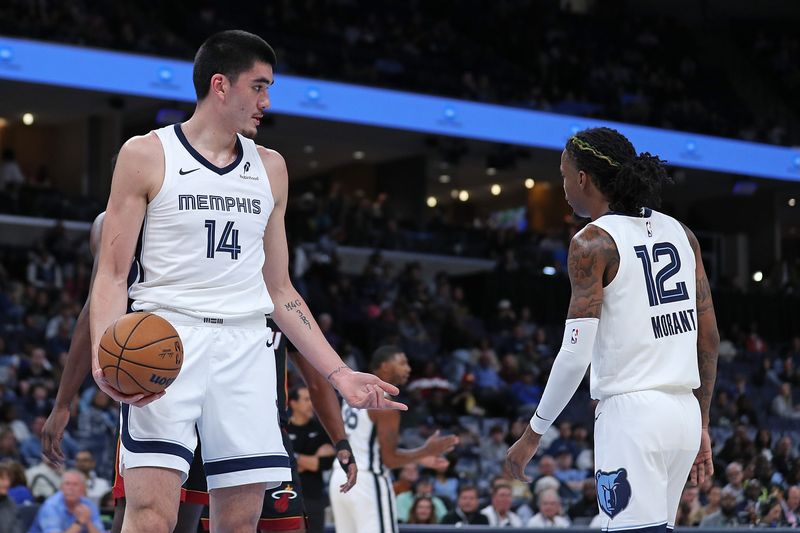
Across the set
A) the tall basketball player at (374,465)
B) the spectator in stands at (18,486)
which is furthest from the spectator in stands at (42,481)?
the tall basketball player at (374,465)

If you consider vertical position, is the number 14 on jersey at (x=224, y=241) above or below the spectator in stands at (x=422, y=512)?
above

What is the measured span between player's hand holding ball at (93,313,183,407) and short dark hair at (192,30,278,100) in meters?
0.88

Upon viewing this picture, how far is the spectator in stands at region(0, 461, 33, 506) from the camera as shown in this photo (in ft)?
32.9

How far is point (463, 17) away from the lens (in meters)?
29.2

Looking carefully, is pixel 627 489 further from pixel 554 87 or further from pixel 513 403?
pixel 554 87

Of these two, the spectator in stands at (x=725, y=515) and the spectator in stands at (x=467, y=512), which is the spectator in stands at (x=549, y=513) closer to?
the spectator in stands at (x=467, y=512)

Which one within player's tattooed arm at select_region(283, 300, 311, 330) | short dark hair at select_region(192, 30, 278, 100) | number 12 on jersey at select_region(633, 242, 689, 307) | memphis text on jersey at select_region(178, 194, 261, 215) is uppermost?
short dark hair at select_region(192, 30, 278, 100)

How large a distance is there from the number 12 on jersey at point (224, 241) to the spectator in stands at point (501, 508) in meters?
7.32

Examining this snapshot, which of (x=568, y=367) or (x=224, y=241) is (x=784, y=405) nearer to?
(x=568, y=367)

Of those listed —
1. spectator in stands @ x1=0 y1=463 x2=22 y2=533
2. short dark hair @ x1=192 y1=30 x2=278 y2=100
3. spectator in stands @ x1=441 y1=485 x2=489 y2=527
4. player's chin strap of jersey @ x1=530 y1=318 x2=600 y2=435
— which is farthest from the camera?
spectator in stands @ x1=441 y1=485 x2=489 y2=527

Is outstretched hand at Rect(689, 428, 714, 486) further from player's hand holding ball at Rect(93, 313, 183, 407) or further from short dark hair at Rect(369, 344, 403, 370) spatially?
short dark hair at Rect(369, 344, 403, 370)

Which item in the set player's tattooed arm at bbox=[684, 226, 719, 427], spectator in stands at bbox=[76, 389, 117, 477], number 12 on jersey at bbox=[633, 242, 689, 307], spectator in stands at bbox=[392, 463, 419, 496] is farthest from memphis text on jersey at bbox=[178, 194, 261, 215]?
spectator in stands at bbox=[76, 389, 117, 477]

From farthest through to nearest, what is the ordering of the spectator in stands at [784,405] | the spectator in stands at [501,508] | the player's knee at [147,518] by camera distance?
the spectator in stands at [784,405]
the spectator in stands at [501,508]
the player's knee at [147,518]

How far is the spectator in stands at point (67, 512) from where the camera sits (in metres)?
9.31
